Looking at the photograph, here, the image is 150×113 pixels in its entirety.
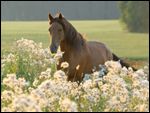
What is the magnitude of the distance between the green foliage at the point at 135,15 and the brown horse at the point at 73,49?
113 feet

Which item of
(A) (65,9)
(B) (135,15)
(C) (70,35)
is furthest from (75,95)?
(A) (65,9)

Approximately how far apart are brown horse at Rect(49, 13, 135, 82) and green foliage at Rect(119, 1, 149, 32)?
1357 inches

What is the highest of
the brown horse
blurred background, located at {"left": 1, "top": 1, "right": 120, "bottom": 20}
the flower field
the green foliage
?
the flower field

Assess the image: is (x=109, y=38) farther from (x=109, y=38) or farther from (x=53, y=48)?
(x=53, y=48)

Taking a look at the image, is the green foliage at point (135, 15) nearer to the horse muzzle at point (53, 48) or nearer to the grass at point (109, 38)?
the grass at point (109, 38)

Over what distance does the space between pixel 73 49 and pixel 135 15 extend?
3687 cm

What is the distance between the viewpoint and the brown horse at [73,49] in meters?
8.88

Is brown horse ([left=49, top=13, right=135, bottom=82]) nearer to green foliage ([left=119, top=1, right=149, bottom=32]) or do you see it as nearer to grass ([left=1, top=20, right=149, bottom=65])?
grass ([left=1, top=20, right=149, bottom=65])

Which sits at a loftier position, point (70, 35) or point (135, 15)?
point (70, 35)

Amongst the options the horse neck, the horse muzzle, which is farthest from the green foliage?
the horse muzzle

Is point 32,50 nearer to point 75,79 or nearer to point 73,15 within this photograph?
point 75,79

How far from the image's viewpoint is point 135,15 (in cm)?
4594

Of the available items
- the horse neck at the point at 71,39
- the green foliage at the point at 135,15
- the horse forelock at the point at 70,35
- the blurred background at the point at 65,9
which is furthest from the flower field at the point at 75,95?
the blurred background at the point at 65,9

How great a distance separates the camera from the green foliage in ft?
146
